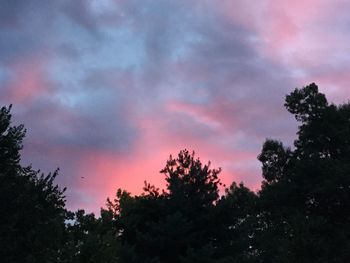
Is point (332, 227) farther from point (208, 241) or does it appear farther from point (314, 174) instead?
point (208, 241)

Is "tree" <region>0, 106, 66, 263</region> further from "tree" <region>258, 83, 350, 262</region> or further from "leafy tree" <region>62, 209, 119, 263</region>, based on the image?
"tree" <region>258, 83, 350, 262</region>

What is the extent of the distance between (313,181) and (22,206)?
32.3 meters

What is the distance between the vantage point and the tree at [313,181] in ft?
162

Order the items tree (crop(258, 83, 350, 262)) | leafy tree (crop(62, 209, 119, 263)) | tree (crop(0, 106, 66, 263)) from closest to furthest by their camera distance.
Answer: tree (crop(0, 106, 66, 263)) < leafy tree (crop(62, 209, 119, 263)) < tree (crop(258, 83, 350, 262))

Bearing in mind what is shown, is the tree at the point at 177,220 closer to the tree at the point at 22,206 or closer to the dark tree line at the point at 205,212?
the dark tree line at the point at 205,212

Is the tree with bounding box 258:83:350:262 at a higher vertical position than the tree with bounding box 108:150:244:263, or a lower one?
higher

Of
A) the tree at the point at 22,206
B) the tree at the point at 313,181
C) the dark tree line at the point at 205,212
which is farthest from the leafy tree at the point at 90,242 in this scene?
the tree at the point at 313,181

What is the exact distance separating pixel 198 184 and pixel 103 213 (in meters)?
17.9

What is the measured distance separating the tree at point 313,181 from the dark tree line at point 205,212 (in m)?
0.09

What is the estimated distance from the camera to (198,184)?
46.0m

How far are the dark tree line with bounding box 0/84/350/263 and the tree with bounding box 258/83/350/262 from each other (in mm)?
94

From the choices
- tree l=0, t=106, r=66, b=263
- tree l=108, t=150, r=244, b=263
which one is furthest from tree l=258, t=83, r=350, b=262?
tree l=0, t=106, r=66, b=263

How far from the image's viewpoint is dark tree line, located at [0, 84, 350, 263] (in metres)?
26.0

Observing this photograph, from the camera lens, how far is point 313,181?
167 feet
